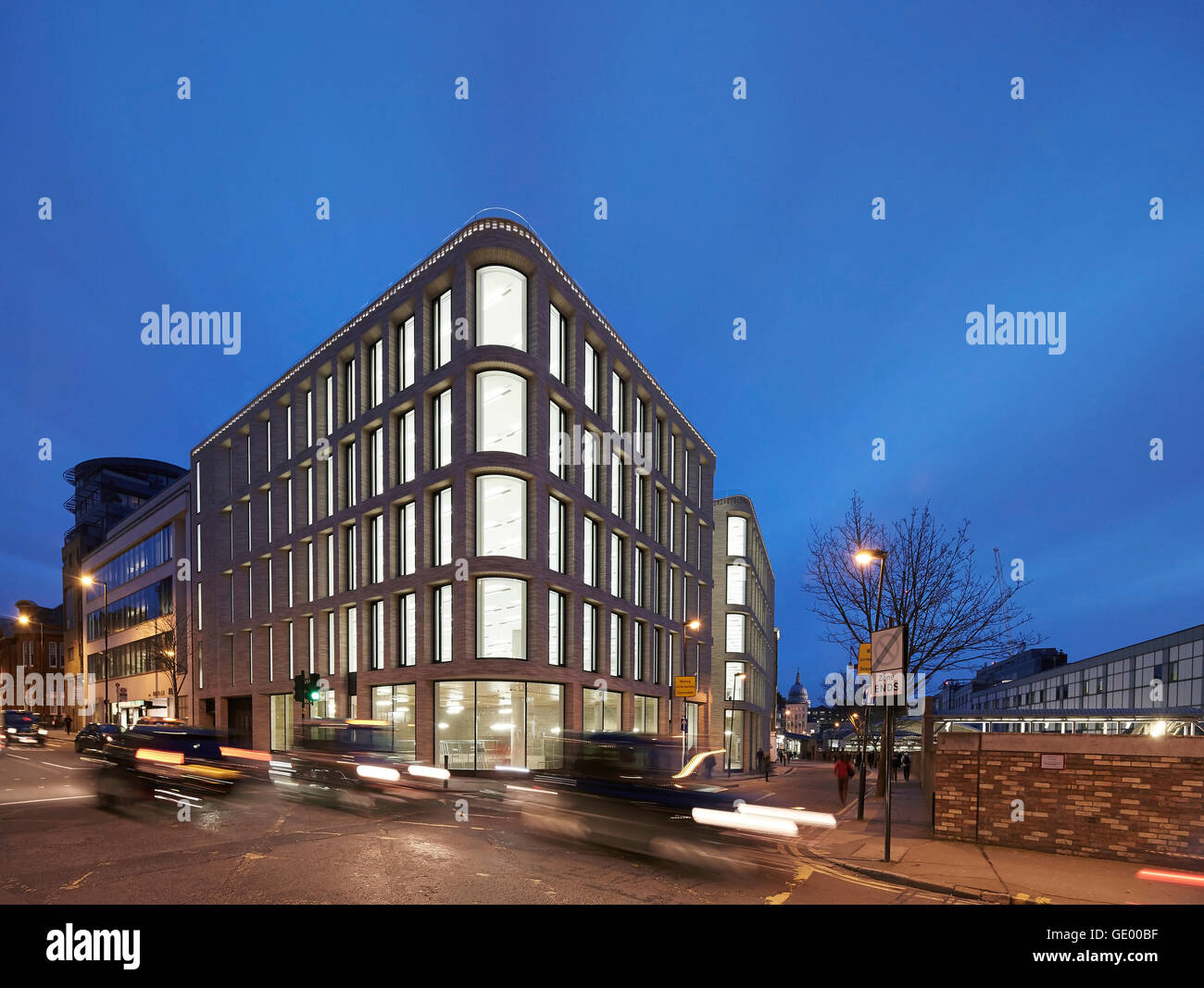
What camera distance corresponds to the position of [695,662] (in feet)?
173

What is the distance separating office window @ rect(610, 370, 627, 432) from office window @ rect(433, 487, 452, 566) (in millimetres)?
11211

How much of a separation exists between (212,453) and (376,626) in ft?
84.3

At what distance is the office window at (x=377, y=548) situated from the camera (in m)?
37.3

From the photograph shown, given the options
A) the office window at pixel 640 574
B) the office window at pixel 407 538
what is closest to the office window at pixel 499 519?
the office window at pixel 407 538

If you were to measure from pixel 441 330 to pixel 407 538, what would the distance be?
410 inches

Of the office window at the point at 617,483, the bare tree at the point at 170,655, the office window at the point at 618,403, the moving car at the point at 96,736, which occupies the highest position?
the office window at the point at 618,403

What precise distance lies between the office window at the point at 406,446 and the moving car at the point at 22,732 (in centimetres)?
3209

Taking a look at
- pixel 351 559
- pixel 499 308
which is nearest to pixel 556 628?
pixel 351 559

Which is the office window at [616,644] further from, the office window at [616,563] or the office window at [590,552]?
the office window at [590,552]

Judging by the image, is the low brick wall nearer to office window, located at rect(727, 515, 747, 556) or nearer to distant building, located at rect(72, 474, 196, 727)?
office window, located at rect(727, 515, 747, 556)

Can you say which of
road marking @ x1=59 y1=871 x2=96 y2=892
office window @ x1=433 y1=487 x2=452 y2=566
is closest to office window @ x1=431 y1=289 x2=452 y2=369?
office window @ x1=433 y1=487 x2=452 y2=566
